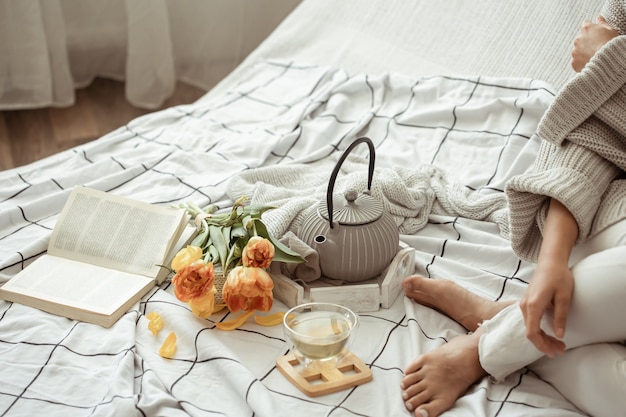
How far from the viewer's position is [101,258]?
51.2 inches

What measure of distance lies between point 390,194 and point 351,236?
262mm

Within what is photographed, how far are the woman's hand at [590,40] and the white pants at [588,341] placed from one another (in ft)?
1.03

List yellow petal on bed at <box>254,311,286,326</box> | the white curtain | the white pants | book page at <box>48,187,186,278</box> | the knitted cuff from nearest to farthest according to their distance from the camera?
the white pants, the knitted cuff, yellow petal on bed at <box>254,311,286,326</box>, book page at <box>48,187,186,278</box>, the white curtain

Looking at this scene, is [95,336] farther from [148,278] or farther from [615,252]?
[615,252]

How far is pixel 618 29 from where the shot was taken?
1.19m

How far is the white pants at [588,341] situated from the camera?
0.93 meters

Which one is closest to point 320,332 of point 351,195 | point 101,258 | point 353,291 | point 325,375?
point 325,375

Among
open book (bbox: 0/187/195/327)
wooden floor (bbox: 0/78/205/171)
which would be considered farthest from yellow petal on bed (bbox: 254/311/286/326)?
wooden floor (bbox: 0/78/205/171)

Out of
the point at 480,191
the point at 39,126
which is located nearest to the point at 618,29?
the point at 480,191

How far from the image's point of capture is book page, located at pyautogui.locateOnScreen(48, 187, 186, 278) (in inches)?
51.0

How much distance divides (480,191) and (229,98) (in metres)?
0.81

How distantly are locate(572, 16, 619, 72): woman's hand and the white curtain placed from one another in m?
1.79

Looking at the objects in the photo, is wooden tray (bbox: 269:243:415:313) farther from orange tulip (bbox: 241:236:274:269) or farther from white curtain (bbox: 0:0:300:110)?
white curtain (bbox: 0:0:300:110)

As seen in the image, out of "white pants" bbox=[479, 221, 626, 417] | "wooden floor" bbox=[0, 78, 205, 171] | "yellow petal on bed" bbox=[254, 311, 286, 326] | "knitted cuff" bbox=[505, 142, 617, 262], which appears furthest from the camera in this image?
"wooden floor" bbox=[0, 78, 205, 171]
